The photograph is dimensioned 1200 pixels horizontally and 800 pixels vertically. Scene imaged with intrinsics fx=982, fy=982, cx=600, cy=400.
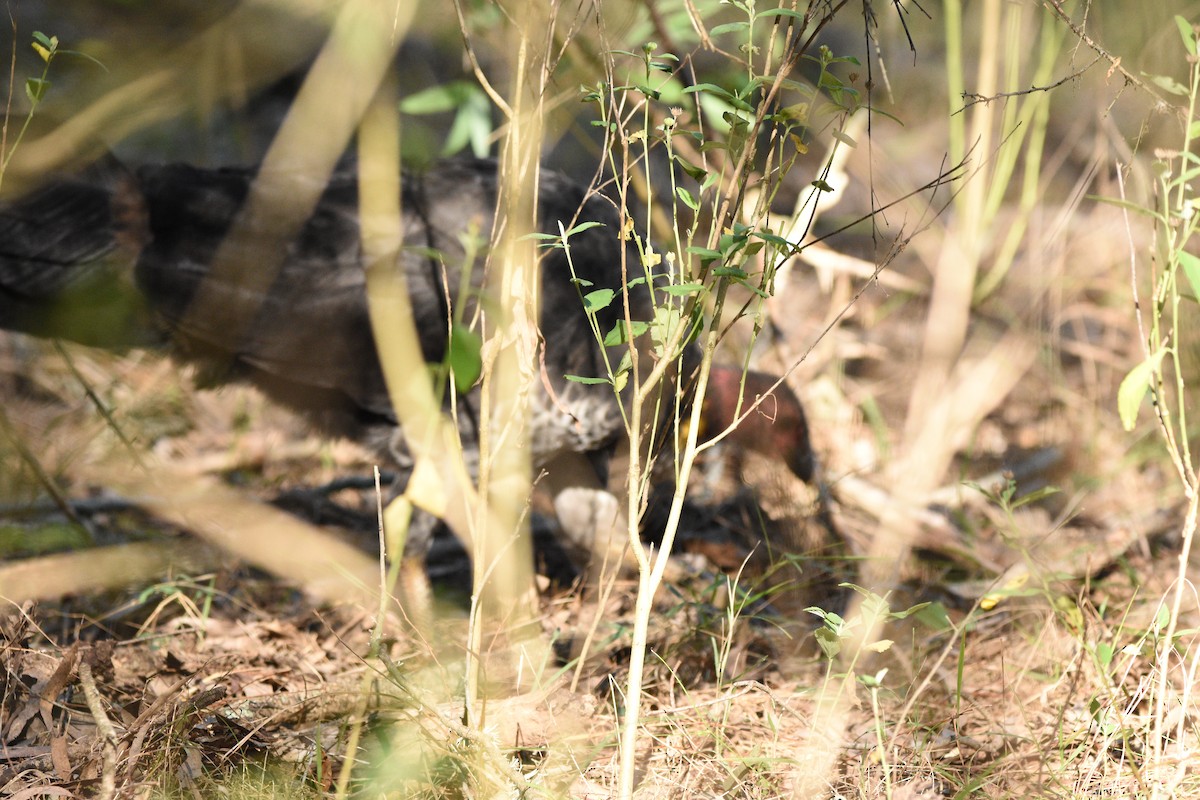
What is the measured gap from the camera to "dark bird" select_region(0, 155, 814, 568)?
2586 millimetres

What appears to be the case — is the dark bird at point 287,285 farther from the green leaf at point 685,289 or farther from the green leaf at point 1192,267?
the green leaf at point 1192,267

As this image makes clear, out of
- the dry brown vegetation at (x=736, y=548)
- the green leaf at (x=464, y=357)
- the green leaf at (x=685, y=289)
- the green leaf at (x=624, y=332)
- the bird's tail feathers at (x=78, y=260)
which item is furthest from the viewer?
the bird's tail feathers at (x=78, y=260)

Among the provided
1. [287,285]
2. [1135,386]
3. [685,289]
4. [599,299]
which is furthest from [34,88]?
[1135,386]

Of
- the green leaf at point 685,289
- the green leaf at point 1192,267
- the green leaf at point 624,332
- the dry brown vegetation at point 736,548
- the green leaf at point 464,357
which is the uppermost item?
the green leaf at point 1192,267

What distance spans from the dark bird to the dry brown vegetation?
0.22 meters

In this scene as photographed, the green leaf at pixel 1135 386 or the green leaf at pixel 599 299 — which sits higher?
the green leaf at pixel 599 299

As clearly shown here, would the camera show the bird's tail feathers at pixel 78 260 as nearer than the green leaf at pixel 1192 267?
No

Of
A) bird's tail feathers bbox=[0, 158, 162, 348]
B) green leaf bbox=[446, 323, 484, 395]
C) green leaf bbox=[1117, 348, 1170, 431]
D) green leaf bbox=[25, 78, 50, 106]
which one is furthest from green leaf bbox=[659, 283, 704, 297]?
bird's tail feathers bbox=[0, 158, 162, 348]

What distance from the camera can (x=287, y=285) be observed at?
9.21 ft

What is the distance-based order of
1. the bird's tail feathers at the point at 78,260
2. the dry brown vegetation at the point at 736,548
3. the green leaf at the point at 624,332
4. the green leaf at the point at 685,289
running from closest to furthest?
the green leaf at the point at 685,289, the green leaf at the point at 624,332, the dry brown vegetation at the point at 736,548, the bird's tail feathers at the point at 78,260

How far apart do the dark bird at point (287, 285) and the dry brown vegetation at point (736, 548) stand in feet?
0.71

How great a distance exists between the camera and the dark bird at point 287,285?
2.59m

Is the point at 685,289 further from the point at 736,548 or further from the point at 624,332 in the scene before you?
the point at 736,548

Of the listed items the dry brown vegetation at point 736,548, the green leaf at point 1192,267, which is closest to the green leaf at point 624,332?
the dry brown vegetation at point 736,548
